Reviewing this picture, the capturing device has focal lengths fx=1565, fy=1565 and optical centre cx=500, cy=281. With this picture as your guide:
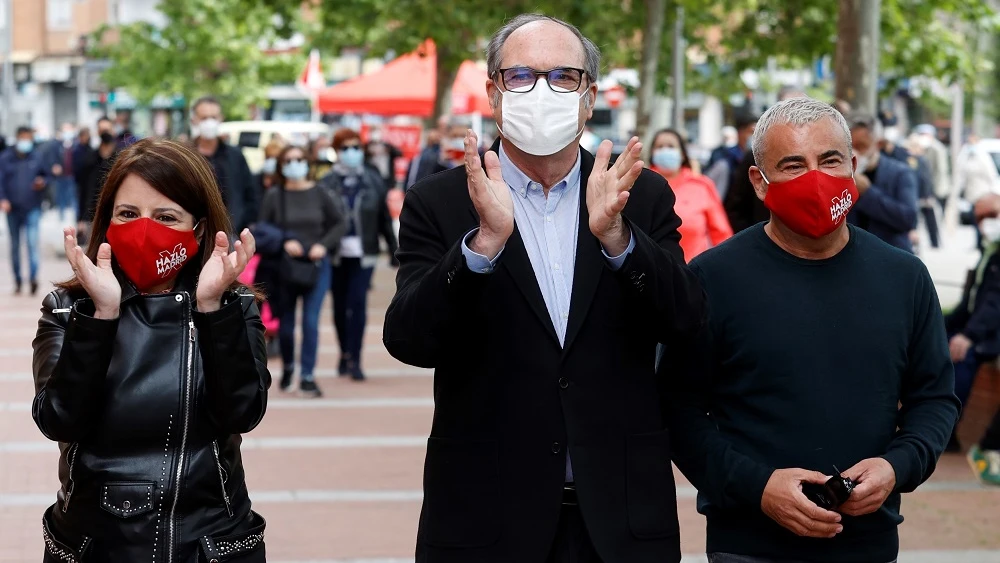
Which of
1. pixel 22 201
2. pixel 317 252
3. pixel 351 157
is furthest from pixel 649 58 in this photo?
pixel 317 252

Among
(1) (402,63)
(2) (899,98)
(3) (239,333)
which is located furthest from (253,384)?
(2) (899,98)

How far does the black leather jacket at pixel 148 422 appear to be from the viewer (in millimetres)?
3361

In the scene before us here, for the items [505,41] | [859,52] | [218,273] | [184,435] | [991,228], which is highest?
[505,41]

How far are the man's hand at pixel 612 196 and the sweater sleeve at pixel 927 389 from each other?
82 centimetres

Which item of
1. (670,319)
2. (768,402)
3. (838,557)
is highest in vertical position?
(670,319)

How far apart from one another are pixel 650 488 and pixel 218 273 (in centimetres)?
107

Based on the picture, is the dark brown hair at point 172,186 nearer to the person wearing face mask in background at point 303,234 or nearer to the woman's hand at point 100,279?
the woman's hand at point 100,279

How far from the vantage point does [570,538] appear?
136 inches

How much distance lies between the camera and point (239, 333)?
11.3 feet

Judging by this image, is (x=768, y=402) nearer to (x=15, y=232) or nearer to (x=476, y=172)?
(x=476, y=172)

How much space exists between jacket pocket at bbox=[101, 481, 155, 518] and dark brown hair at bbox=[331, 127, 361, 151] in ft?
31.2

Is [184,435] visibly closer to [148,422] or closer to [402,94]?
[148,422]

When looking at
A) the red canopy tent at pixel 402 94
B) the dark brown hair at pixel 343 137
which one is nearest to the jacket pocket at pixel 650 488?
the dark brown hair at pixel 343 137

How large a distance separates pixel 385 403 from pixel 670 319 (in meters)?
8.01
